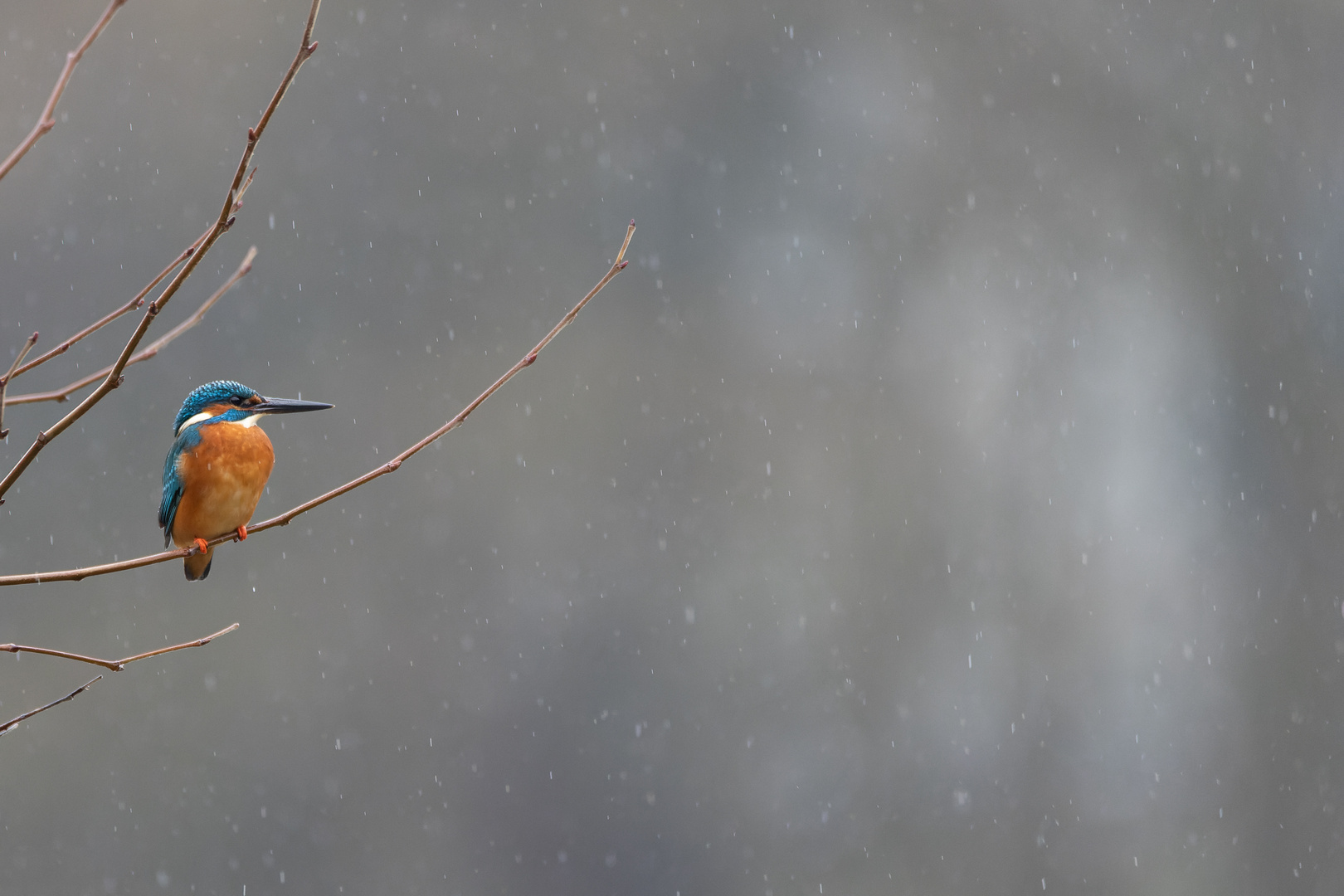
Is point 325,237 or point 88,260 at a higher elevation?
A: point 325,237

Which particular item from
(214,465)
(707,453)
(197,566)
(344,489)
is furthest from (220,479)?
(707,453)

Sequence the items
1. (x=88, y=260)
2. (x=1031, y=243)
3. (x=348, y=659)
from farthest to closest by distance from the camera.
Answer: (x=1031, y=243)
(x=348, y=659)
(x=88, y=260)

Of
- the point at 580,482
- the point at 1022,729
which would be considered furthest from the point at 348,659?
the point at 1022,729

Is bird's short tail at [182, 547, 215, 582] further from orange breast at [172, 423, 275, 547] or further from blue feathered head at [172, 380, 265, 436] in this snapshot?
blue feathered head at [172, 380, 265, 436]

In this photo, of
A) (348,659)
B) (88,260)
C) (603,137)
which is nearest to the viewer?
(88,260)

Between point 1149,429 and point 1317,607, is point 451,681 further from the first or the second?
point 1317,607

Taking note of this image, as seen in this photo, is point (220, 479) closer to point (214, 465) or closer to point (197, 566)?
point (214, 465)
